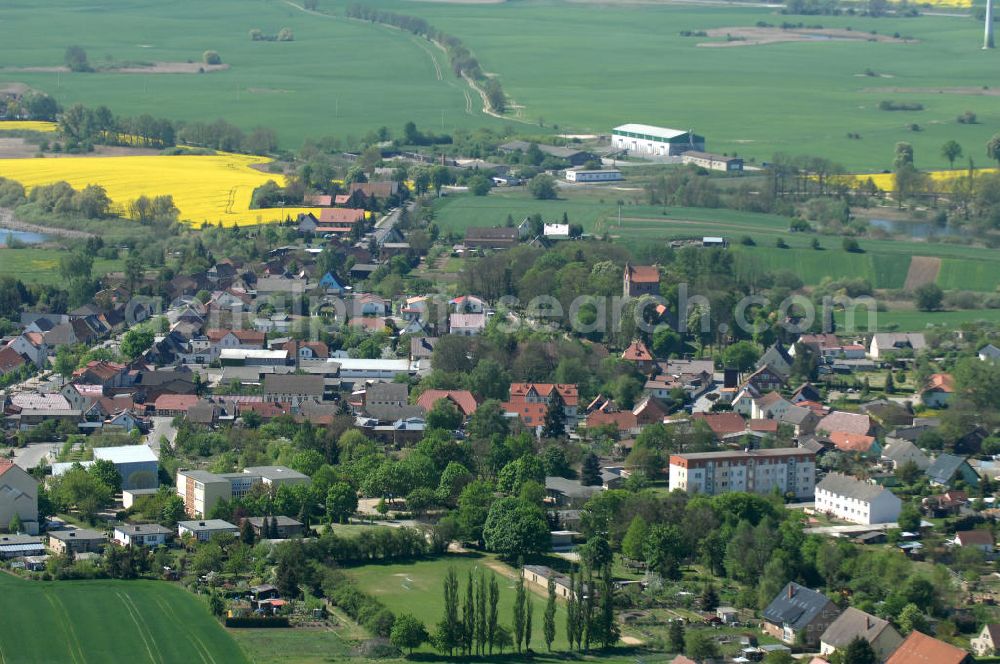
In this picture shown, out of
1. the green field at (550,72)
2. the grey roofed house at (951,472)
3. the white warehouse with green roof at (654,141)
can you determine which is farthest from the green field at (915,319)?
the white warehouse with green roof at (654,141)

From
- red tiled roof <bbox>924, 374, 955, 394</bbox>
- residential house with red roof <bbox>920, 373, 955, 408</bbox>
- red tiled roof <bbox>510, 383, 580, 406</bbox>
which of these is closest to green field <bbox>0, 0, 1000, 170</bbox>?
red tiled roof <bbox>924, 374, 955, 394</bbox>

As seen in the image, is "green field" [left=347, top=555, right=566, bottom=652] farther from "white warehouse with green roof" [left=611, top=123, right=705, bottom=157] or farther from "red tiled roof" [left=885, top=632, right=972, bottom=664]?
"white warehouse with green roof" [left=611, top=123, right=705, bottom=157]

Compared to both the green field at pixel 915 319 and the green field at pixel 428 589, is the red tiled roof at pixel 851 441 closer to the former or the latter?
the green field at pixel 428 589

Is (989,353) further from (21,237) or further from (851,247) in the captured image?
(21,237)

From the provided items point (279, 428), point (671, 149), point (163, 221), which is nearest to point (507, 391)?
point (279, 428)

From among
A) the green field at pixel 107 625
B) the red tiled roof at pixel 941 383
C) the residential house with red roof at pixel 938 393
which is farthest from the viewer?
the red tiled roof at pixel 941 383

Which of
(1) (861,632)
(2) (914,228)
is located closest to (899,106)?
(2) (914,228)

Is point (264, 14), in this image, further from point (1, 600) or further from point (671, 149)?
point (1, 600)
